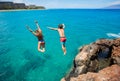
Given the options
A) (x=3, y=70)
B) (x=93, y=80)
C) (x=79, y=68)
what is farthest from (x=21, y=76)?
(x=93, y=80)

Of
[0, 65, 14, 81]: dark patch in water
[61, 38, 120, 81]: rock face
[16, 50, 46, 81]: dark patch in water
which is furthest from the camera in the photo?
[16, 50, 46, 81]: dark patch in water

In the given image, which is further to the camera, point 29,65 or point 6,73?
point 29,65

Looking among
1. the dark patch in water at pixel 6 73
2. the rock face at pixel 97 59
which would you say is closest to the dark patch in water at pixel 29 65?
the dark patch in water at pixel 6 73

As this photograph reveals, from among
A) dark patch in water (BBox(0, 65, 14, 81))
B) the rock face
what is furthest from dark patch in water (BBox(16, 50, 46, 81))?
the rock face

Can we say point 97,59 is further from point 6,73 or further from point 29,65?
point 6,73

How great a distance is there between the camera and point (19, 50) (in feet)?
112

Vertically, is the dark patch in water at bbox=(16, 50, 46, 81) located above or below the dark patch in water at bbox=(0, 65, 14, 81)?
below

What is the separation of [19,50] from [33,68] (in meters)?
10.4

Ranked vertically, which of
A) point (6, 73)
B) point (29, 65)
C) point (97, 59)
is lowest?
point (29, 65)

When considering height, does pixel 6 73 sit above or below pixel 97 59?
below

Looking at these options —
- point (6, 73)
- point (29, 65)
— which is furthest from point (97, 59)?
point (6, 73)

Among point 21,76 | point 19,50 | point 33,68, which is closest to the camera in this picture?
point 21,76

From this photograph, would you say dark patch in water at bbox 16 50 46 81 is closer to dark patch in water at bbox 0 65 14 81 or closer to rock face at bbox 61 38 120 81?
dark patch in water at bbox 0 65 14 81

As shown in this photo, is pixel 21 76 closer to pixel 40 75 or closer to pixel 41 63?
pixel 40 75
